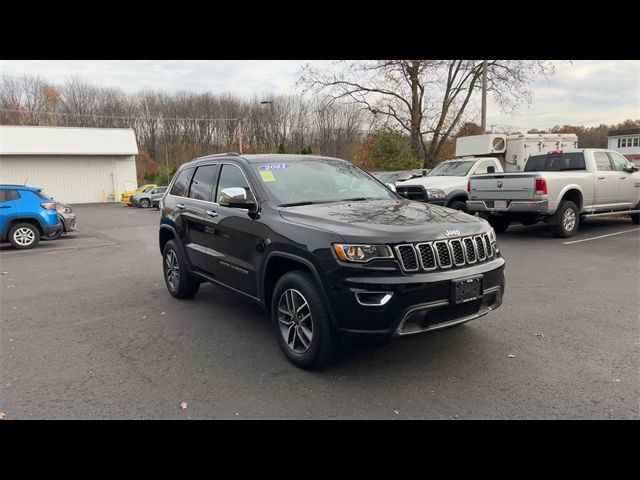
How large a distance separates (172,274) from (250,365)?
2.78 m

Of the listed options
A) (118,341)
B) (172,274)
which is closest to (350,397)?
(118,341)

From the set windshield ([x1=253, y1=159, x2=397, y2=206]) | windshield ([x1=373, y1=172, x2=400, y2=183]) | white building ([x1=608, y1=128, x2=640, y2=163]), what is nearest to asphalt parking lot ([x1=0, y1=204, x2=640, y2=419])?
windshield ([x1=253, y1=159, x2=397, y2=206])

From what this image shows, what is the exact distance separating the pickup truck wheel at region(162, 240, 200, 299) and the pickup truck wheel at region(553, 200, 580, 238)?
8500 millimetres

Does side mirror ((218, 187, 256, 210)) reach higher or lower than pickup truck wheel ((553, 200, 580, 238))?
higher

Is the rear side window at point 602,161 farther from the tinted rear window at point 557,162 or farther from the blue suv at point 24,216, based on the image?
the blue suv at point 24,216

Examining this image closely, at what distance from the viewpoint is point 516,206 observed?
10.3 meters

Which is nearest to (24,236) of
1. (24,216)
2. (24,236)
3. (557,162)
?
(24,236)

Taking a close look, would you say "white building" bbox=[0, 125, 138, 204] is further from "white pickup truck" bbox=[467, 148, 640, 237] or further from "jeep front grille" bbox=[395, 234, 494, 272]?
"jeep front grille" bbox=[395, 234, 494, 272]

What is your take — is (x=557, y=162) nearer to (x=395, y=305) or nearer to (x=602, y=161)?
(x=602, y=161)

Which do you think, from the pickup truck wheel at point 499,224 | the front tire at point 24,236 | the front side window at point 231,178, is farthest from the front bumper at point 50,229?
the pickup truck wheel at point 499,224

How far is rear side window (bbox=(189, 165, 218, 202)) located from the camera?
17.5 feet

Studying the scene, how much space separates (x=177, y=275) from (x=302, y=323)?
9.52 ft

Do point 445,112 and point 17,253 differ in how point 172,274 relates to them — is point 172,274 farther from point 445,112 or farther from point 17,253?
point 445,112

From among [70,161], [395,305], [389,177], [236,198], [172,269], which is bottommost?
[172,269]
